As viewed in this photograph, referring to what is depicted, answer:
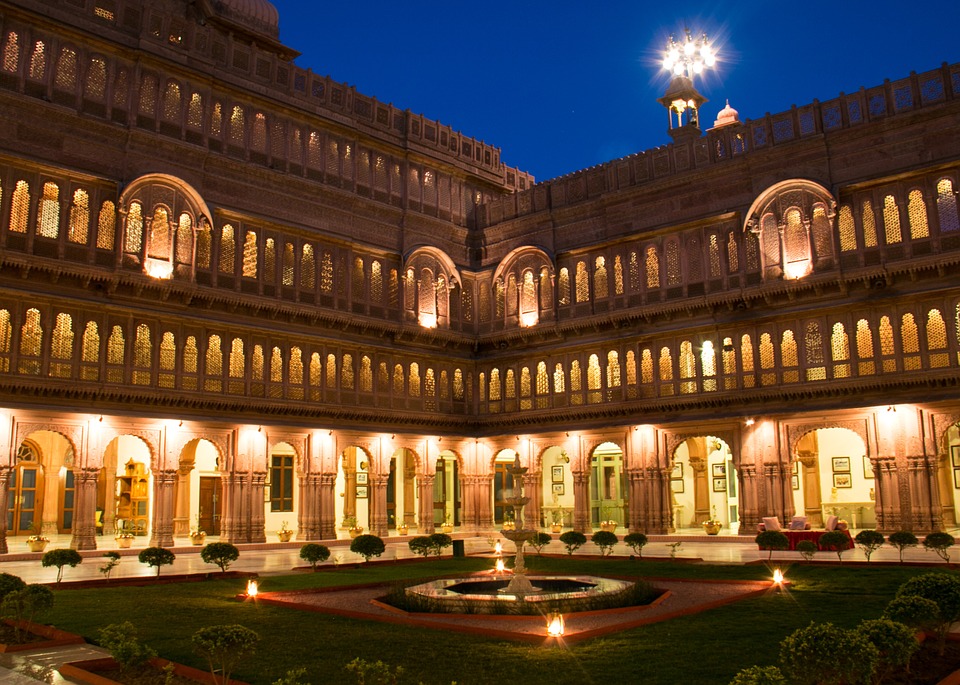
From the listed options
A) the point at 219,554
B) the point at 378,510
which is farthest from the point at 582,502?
the point at 219,554

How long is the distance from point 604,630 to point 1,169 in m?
19.9

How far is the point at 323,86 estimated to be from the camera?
31078mm

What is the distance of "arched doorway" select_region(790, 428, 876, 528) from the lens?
30.4 m

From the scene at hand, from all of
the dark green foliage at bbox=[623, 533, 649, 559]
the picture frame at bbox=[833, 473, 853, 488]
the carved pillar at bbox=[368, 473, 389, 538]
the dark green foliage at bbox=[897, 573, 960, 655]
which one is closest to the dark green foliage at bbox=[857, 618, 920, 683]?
the dark green foliage at bbox=[897, 573, 960, 655]

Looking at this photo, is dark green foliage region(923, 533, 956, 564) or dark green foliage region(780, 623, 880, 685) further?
dark green foliage region(923, 533, 956, 564)

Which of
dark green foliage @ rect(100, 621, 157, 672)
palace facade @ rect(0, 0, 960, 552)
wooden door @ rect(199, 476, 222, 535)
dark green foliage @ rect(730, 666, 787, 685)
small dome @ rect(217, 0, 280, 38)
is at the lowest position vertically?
dark green foliage @ rect(100, 621, 157, 672)

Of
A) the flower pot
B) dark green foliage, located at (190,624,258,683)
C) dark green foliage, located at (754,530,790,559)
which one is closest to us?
dark green foliage, located at (190,624,258,683)

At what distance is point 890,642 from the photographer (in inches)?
297

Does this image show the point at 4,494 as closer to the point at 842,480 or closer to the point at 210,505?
the point at 210,505

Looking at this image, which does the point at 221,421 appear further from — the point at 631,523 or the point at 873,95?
the point at 873,95

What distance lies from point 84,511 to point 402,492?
47.8 ft

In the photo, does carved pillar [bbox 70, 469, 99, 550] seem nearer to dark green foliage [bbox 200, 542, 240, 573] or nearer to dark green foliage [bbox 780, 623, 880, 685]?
dark green foliage [bbox 200, 542, 240, 573]

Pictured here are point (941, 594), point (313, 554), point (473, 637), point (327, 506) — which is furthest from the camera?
point (327, 506)

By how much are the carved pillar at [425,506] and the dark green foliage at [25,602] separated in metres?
22.2
